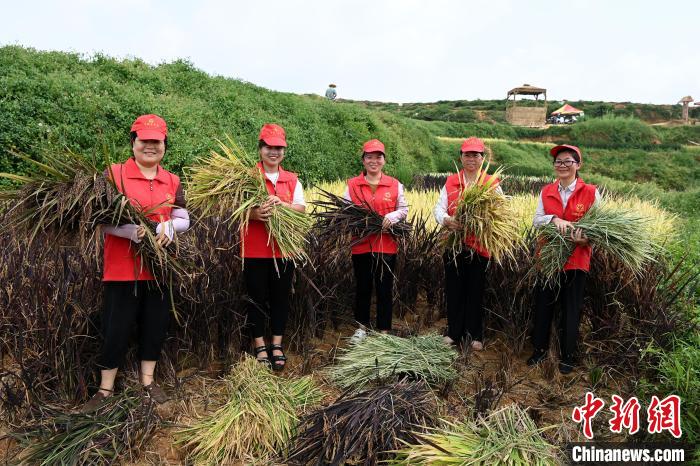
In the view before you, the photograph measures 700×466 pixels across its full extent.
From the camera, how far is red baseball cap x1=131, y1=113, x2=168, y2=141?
2.68 m

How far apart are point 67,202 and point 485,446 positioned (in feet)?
7.12

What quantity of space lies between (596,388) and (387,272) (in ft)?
5.12

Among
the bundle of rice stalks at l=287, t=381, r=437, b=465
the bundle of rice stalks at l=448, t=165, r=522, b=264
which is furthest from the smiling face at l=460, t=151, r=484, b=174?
the bundle of rice stalks at l=287, t=381, r=437, b=465

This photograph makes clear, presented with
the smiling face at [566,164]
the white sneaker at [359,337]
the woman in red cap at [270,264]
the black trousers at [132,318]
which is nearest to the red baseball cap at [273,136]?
the woman in red cap at [270,264]

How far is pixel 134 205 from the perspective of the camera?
103 inches

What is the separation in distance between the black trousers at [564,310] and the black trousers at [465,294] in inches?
15.2

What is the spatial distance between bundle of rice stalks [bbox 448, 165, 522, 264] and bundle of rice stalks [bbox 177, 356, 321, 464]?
59.3 inches

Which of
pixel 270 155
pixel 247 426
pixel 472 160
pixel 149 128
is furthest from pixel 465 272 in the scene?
pixel 149 128

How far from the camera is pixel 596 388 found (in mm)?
3279

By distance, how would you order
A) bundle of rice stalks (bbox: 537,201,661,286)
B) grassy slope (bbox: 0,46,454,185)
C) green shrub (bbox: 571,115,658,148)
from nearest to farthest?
1. bundle of rice stalks (bbox: 537,201,661,286)
2. grassy slope (bbox: 0,46,454,185)
3. green shrub (bbox: 571,115,658,148)

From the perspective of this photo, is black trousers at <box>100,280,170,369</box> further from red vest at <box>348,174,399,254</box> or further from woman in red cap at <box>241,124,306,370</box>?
red vest at <box>348,174,399,254</box>

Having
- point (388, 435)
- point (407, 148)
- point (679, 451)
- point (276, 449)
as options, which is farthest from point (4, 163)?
point (407, 148)

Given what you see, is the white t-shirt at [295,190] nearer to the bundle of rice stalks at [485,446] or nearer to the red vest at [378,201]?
the red vest at [378,201]

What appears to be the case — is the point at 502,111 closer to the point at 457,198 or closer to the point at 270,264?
the point at 457,198
